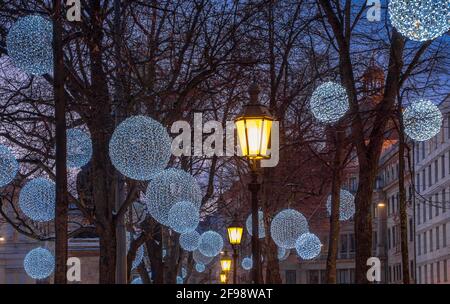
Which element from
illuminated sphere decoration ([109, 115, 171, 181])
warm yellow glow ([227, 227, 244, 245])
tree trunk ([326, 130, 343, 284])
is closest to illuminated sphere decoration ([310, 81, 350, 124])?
illuminated sphere decoration ([109, 115, 171, 181])

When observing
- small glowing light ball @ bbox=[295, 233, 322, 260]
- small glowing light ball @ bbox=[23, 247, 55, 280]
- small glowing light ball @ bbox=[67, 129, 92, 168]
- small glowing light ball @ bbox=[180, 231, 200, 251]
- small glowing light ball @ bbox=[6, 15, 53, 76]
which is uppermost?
small glowing light ball @ bbox=[6, 15, 53, 76]

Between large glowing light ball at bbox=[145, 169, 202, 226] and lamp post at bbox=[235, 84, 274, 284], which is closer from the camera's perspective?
lamp post at bbox=[235, 84, 274, 284]

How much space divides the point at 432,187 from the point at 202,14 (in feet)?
173

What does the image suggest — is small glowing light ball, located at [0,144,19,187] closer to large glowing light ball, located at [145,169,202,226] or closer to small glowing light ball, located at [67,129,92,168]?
small glowing light ball, located at [67,129,92,168]

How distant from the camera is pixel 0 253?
6356 cm

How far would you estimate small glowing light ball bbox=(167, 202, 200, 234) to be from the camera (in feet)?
80.6

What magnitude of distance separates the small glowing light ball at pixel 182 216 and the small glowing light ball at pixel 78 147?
13.4 feet

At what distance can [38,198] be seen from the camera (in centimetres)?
2220

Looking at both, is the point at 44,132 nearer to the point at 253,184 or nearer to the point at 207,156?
the point at 207,156

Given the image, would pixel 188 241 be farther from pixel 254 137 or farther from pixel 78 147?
pixel 254 137

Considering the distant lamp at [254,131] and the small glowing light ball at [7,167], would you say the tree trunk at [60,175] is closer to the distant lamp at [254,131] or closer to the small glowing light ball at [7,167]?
the distant lamp at [254,131]

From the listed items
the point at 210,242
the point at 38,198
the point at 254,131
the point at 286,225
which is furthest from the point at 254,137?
the point at 210,242

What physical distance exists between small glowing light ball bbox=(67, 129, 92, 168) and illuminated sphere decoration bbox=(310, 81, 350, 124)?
17.4ft

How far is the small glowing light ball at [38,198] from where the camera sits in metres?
22.2
